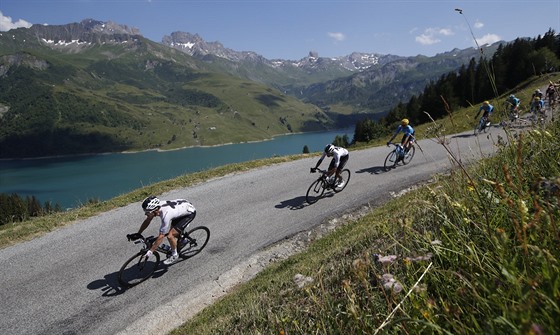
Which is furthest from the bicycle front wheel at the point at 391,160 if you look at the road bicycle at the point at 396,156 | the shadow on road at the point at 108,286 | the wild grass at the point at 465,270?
the shadow on road at the point at 108,286

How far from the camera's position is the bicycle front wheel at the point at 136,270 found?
10680mm

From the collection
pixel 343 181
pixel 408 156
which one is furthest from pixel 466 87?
pixel 343 181

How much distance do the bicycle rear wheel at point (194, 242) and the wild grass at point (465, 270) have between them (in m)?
6.20

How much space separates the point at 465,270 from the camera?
240 cm

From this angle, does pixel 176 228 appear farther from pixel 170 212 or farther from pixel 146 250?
pixel 146 250

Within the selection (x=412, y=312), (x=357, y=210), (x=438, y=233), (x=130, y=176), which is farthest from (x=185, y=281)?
(x=130, y=176)

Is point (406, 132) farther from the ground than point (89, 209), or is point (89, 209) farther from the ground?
point (406, 132)

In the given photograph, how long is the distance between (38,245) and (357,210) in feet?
44.0

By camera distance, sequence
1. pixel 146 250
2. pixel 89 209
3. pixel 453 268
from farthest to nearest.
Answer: pixel 89 209 → pixel 146 250 → pixel 453 268

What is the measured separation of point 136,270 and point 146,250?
99cm

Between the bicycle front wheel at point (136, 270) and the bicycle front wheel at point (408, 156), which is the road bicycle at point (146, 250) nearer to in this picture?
the bicycle front wheel at point (136, 270)

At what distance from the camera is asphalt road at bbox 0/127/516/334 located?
9.41 meters

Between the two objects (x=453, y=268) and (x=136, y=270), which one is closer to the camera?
(x=453, y=268)

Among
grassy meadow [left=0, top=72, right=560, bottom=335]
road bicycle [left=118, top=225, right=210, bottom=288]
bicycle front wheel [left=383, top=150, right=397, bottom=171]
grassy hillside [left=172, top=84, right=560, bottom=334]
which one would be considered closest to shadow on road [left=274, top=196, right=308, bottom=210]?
road bicycle [left=118, top=225, right=210, bottom=288]
